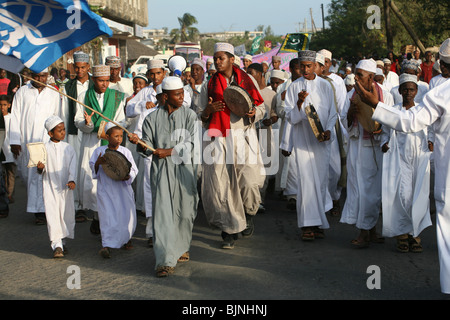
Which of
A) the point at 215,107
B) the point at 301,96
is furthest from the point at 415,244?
the point at 215,107

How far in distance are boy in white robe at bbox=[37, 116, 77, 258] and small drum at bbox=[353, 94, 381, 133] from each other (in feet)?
11.0

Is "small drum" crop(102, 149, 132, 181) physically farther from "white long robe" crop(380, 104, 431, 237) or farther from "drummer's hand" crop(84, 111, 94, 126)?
"white long robe" crop(380, 104, 431, 237)

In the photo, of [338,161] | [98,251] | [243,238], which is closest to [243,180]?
[243,238]

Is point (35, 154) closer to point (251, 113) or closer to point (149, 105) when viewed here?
point (149, 105)

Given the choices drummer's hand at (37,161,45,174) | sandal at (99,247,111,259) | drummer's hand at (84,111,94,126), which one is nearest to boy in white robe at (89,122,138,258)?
sandal at (99,247,111,259)

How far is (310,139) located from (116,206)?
243cm

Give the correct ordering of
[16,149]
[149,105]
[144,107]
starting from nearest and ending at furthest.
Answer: [149,105] < [144,107] < [16,149]

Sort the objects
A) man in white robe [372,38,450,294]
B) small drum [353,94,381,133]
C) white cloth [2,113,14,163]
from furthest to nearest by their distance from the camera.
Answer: white cloth [2,113,14,163]
small drum [353,94,381,133]
man in white robe [372,38,450,294]

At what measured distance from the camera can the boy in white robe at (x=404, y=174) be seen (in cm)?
733

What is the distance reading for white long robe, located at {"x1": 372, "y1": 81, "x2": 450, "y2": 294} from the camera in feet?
16.9

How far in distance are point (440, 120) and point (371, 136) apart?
2.43 meters

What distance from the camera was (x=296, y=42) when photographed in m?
17.2
